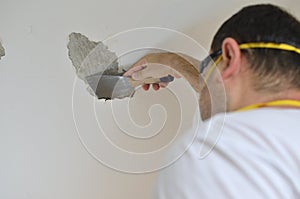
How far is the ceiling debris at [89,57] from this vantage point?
98 cm

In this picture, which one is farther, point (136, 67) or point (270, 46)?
point (136, 67)

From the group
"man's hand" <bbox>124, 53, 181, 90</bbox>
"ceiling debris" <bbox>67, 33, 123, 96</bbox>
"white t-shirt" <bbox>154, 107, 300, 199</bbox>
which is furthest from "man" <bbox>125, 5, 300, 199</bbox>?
"ceiling debris" <bbox>67, 33, 123, 96</bbox>

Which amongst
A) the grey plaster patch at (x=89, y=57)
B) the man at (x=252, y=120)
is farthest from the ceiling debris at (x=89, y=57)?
the man at (x=252, y=120)

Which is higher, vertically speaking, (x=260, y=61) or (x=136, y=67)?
(x=136, y=67)

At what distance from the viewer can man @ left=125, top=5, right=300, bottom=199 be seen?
0.51m

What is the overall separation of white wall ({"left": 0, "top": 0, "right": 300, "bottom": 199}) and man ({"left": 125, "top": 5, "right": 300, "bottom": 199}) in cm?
41

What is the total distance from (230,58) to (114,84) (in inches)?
15.9

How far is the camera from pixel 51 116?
967 millimetres

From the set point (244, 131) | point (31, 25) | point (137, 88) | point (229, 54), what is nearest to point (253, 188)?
point (244, 131)

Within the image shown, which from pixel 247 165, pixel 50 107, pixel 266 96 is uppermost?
pixel 50 107

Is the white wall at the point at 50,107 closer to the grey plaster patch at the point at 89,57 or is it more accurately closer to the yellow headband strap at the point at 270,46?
the grey plaster patch at the point at 89,57

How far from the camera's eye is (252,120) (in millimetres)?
523

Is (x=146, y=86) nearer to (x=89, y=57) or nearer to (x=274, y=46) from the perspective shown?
(x=89, y=57)

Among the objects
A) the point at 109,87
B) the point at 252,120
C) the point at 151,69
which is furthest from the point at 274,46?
the point at 109,87
